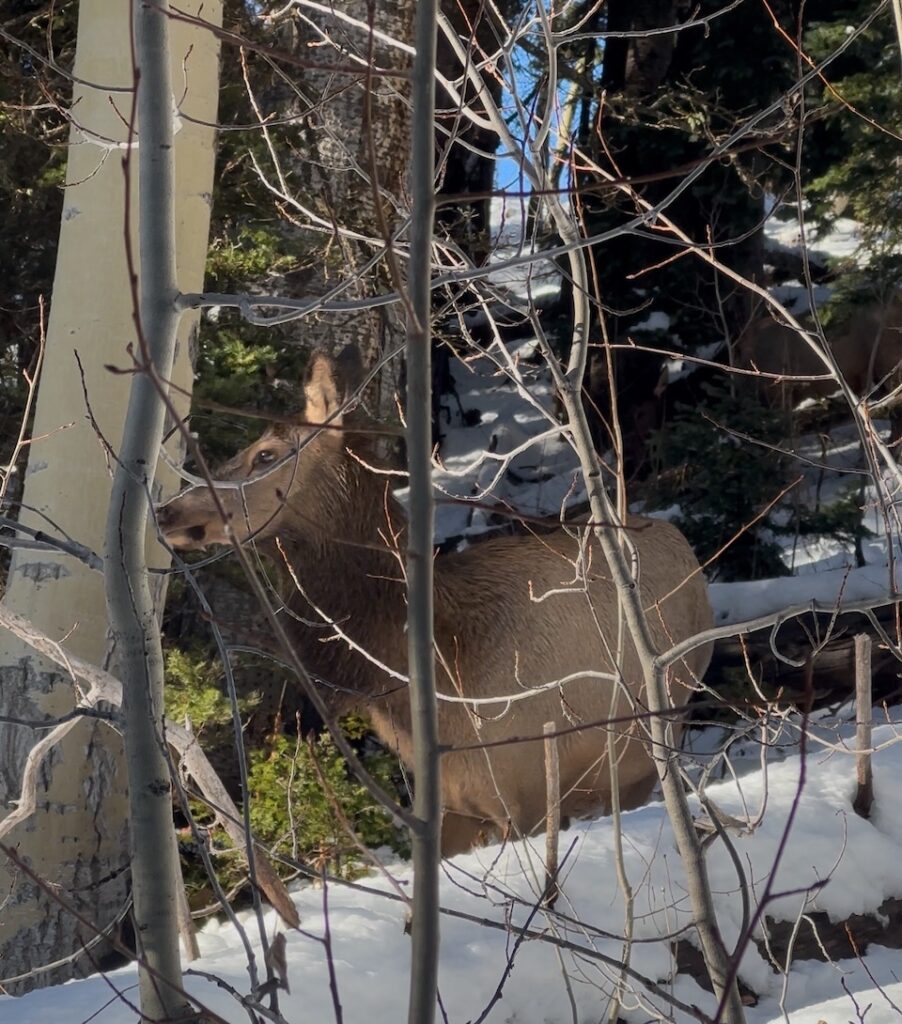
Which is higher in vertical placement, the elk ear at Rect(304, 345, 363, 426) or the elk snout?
the elk ear at Rect(304, 345, 363, 426)

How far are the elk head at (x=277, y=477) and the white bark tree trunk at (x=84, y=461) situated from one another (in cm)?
30

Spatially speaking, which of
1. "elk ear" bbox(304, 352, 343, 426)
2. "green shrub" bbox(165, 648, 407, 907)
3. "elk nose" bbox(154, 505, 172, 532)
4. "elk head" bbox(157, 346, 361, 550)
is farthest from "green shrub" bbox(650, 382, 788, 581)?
"elk nose" bbox(154, 505, 172, 532)

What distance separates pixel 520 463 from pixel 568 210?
10.7 metres

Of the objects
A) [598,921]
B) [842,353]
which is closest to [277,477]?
[598,921]

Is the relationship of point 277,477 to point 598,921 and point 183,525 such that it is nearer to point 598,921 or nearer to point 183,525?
point 183,525

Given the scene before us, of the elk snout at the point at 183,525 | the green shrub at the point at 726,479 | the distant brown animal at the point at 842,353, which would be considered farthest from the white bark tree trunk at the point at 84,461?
the distant brown animal at the point at 842,353

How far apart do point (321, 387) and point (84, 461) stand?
110cm

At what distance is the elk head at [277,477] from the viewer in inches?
198

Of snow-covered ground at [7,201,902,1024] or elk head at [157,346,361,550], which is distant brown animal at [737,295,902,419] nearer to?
snow-covered ground at [7,201,902,1024]

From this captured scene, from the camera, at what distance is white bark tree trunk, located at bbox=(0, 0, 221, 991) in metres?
5.14

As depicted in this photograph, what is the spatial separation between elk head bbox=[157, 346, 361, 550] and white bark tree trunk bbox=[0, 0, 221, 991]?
30cm

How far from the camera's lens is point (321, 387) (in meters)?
5.43

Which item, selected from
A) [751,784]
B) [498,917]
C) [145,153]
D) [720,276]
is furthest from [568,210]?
[720,276]

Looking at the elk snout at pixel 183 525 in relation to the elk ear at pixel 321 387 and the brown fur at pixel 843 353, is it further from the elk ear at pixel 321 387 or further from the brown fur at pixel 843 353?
the brown fur at pixel 843 353
